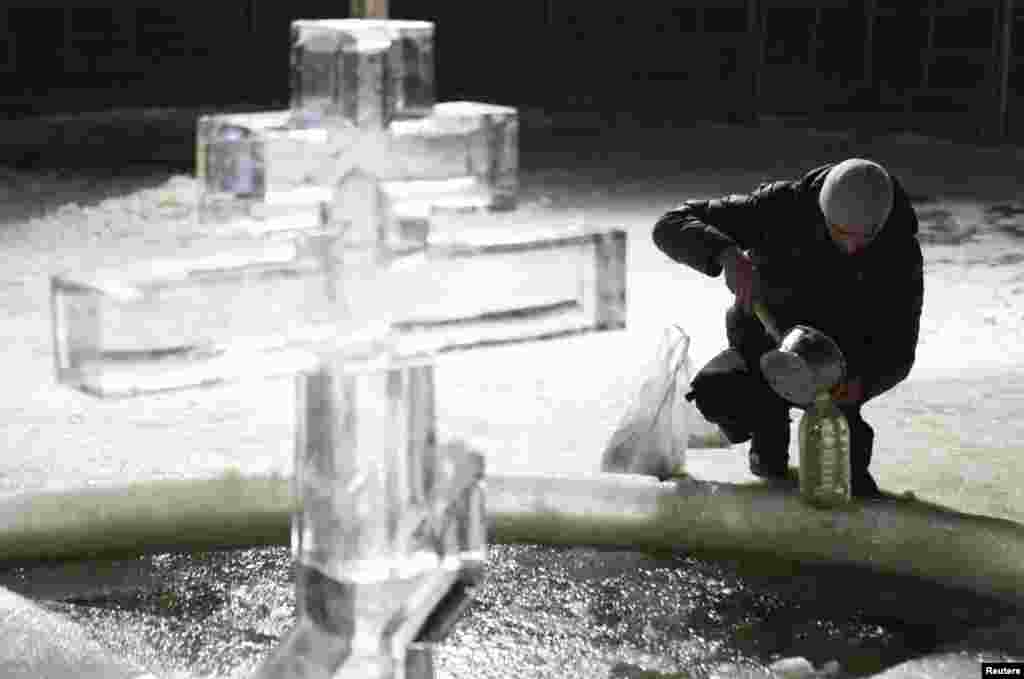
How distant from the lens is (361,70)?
4.72 ft

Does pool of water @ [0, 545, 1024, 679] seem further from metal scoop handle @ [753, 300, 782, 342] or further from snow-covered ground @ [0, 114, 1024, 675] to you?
metal scoop handle @ [753, 300, 782, 342]

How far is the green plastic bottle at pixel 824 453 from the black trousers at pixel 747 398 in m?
0.20

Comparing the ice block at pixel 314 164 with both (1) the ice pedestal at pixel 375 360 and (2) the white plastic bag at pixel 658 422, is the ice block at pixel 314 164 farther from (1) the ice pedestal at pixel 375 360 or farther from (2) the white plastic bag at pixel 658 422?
(2) the white plastic bag at pixel 658 422

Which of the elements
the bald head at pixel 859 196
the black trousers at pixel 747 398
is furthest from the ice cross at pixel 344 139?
the black trousers at pixel 747 398

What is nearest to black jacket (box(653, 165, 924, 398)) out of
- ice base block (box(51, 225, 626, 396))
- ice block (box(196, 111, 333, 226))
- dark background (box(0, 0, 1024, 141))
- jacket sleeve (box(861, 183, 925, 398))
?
jacket sleeve (box(861, 183, 925, 398))

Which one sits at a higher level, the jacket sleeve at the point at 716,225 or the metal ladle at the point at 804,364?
the jacket sleeve at the point at 716,225

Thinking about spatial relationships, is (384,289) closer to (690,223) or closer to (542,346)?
(690,223)

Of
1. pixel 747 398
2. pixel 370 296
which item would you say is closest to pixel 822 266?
pixel 747 398

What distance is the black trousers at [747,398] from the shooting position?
146 inches

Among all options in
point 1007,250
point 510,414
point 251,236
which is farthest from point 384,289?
point 1007,250

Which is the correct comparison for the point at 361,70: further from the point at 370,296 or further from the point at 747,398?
the point at 747,398

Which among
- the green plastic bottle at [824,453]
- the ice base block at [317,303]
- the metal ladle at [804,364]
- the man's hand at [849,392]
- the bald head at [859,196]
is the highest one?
the ice base block at [317,303]

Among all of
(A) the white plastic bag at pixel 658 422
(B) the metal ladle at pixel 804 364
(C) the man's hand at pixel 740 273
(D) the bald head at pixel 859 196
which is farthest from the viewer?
(A) the white plastic bag at pixel 658 422

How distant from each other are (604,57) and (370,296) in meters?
12.2
